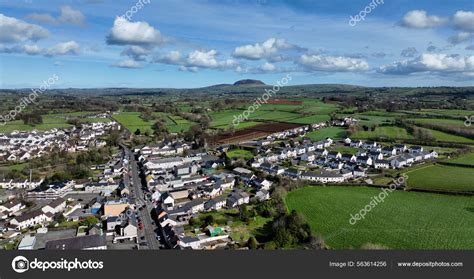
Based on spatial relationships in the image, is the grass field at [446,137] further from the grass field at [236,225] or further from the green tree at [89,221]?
the green tree at [89,221]

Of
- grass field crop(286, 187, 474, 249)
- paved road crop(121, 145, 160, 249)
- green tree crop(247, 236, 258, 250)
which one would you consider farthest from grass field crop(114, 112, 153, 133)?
green tree crop(247, 236, 258, 250)

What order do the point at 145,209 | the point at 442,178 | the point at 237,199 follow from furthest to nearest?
the point at 442,178
the point at 237,199
the point at 145,209

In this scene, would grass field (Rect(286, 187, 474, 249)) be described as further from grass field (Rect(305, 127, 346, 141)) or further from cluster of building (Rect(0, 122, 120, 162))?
cluster of building (Rect(0, 122, 120, 162))

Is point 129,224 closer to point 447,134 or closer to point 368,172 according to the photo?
point 368,172

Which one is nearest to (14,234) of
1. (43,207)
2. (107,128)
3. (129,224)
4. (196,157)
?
(43,207)

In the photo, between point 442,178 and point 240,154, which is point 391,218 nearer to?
point 442,178

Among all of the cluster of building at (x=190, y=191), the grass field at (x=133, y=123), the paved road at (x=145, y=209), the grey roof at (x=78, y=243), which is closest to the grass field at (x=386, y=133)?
the cluster of building at (x=190, y=191)

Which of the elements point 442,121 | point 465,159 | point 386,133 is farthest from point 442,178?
point 442,121
